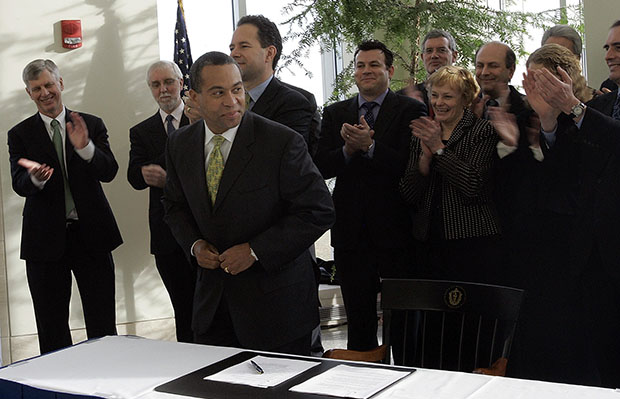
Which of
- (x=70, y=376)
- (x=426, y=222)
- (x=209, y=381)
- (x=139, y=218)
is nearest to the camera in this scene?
(x=209, y=381)

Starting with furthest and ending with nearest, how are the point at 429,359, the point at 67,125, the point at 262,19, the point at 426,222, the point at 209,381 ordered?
the point at 67,125 < the point at 262,19 < the point at 426,222 < the point at 429,359 < the point at 209,381

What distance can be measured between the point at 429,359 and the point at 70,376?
134 cm

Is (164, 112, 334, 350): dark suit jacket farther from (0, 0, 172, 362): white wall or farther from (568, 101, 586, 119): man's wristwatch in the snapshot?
(0, 0, 172, 362): white wall

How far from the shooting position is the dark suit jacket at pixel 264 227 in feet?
9.77

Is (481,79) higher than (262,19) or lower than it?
lower

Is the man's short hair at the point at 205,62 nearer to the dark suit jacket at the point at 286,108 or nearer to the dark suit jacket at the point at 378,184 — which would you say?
the dark suit jacket at the point at 286,108

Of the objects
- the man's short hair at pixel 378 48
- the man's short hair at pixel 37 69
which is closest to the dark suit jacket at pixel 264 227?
the man's short hair at pixel 378 48

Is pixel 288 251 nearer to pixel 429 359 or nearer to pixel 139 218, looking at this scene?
pixel 429 359

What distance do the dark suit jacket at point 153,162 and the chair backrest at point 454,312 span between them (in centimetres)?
221

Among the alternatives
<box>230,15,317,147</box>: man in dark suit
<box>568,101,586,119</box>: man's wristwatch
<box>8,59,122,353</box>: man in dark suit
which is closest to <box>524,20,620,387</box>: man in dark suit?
<box>568,101,586,119</box>: man's wristwatch

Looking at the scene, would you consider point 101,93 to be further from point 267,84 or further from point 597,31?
point 597,31

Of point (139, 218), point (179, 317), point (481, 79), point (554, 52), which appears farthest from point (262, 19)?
point (139, 218)

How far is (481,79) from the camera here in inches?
160

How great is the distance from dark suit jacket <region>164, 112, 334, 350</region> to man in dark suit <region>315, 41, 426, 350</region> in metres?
0.85
